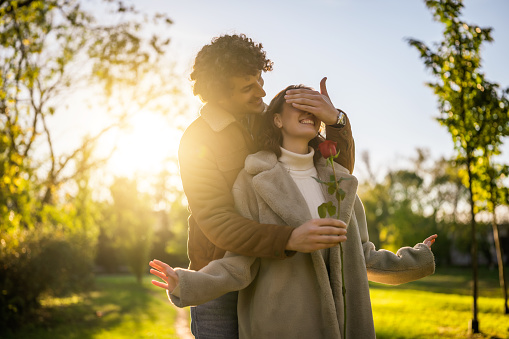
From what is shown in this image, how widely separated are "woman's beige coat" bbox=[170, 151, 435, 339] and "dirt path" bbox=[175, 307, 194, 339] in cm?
774

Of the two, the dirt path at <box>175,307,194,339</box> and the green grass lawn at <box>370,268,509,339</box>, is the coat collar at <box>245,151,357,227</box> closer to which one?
the green grass lawn at <box>370,268,509,339</box>

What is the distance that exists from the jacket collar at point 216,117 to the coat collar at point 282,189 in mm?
234

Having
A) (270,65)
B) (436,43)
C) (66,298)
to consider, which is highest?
(436,43)

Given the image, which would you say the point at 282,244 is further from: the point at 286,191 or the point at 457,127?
the point at 457,127

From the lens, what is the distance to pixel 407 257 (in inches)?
98.4

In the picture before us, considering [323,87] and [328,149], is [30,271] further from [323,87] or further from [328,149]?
[328,149]

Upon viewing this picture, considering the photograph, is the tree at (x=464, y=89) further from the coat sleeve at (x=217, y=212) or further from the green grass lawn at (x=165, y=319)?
the coat sleeve at (x=217, y=212)

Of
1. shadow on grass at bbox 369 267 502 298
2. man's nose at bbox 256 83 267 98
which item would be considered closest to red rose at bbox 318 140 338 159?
man's nose at bbox 256 83 267 98

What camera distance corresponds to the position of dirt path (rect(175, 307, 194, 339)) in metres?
9.69

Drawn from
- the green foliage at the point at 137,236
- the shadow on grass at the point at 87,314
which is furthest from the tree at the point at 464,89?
the green foliage at the point at 137,236

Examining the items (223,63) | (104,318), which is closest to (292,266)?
(223,63)

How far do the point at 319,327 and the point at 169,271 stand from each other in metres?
0.76

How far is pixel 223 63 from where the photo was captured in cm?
250

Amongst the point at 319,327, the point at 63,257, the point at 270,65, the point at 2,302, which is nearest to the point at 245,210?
the point at 319,327
